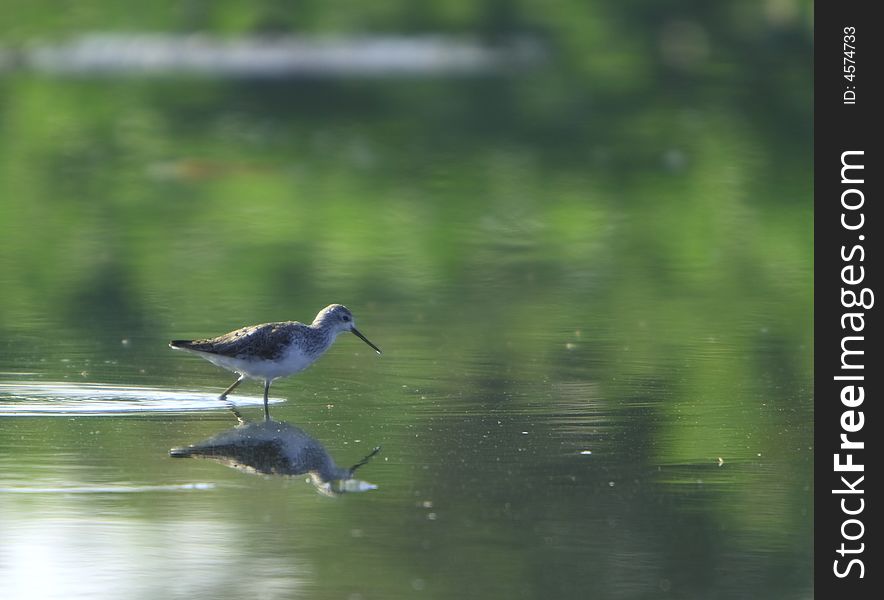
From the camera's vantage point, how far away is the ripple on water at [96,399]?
12477 millimetres

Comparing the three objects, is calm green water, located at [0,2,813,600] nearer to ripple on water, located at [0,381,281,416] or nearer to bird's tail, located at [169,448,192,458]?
ripple on water, located at [0,381,281,416]

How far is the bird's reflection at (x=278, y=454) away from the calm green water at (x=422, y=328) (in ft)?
0.42

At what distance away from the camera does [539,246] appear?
852 inches

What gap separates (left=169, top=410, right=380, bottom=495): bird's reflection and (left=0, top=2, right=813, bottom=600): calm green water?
5.0 inches

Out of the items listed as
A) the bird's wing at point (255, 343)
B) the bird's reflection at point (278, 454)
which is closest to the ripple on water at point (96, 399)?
the bird's wing at point (255, 343)

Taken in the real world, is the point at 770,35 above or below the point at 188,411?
above

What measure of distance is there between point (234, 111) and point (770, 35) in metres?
13.6

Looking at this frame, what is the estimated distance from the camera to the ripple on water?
40.9ft

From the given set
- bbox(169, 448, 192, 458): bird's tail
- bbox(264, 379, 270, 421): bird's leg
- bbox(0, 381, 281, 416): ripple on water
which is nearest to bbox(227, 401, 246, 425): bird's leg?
bbox(0, 381, 281, 416): ripple on water

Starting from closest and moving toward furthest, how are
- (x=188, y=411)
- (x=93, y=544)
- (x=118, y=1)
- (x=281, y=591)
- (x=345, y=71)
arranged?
(x=281, y=591)
(x=93, y=544)
(x=188, y=411)
(x=345, y=71)
(x=118, y=1)

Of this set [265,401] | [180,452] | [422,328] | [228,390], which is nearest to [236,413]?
[265,401]

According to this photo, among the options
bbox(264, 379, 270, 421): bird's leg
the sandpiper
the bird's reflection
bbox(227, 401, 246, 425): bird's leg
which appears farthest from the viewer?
the sandpiper
